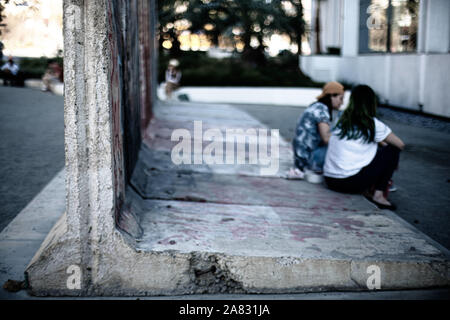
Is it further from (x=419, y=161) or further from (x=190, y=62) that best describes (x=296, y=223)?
(x=190, y=62)

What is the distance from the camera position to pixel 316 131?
5738 millimetres

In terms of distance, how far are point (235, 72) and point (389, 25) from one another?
30.6 ft

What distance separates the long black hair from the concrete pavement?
2.15ft

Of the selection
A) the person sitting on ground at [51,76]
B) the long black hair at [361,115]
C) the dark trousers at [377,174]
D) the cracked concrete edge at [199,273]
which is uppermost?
the person sitting on ground at [51,76]

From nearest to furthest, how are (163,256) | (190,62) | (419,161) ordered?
(163,256) < (419,161) < (190,62)

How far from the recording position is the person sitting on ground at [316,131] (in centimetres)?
561

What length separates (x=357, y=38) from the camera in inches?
716

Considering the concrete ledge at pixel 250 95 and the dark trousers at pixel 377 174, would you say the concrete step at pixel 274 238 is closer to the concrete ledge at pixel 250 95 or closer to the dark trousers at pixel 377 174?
the dark trousers at pixel 377 174

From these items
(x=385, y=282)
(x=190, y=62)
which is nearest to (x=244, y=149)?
(x=385, y=282)

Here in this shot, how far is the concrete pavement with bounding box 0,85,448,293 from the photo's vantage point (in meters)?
3.25

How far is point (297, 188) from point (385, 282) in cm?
226

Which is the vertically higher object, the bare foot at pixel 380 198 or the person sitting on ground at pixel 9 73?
the person sitting on ground at pixel 9 73


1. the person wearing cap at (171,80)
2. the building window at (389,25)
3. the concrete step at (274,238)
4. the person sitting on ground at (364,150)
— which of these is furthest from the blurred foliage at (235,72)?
the concrete step at (274,238)

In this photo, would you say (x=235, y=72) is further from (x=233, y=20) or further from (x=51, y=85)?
(x=51, y=85)
